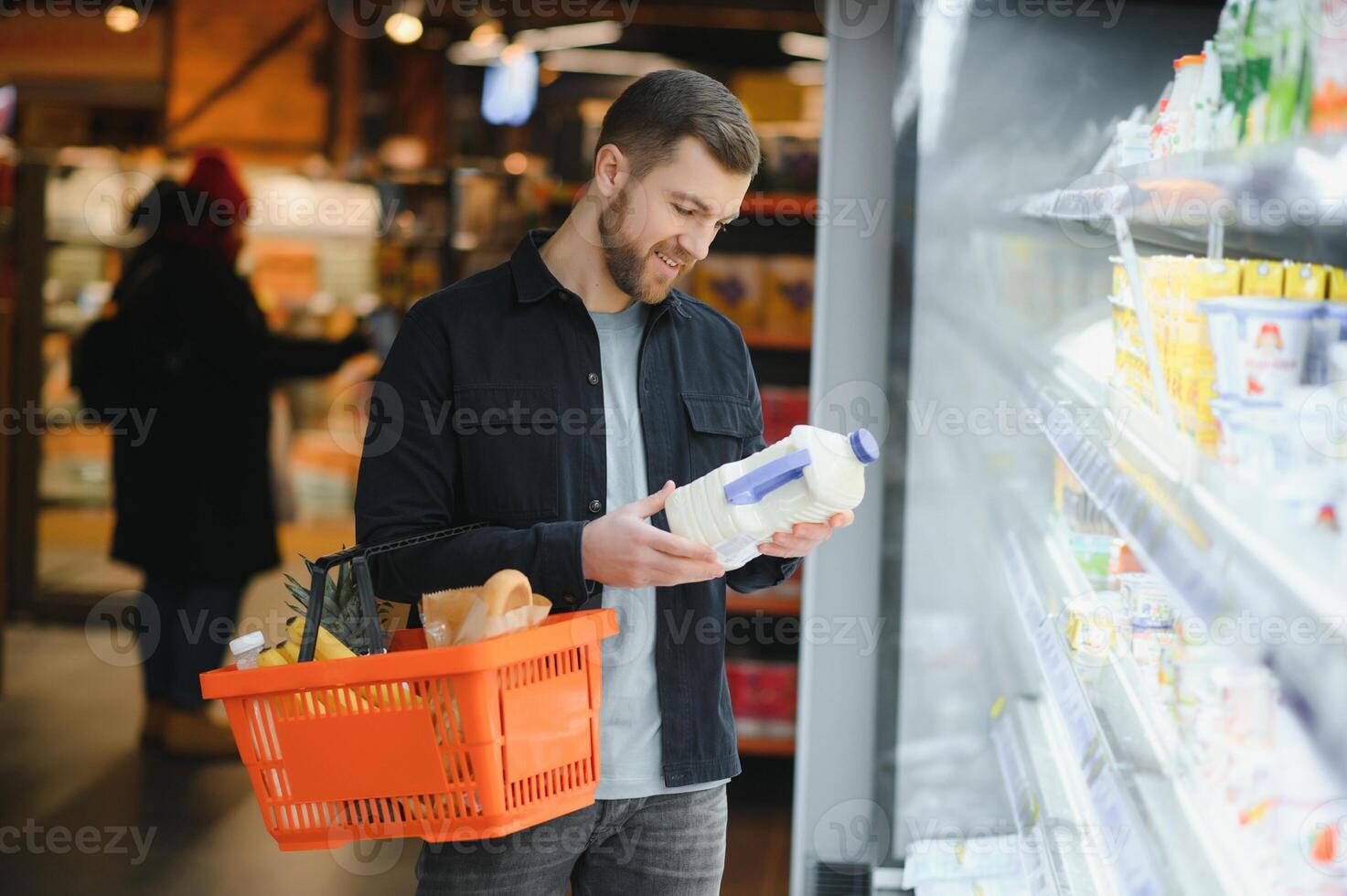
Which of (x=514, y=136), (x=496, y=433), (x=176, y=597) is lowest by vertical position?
(x=176, y=597)

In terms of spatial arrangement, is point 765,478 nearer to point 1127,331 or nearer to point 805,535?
point 805,535

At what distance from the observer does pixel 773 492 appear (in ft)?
5.32

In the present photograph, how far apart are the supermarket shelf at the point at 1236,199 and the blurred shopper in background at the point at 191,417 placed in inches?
119

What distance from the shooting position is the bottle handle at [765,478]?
5.14ft

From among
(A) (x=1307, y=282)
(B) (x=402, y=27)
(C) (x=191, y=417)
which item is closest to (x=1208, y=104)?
(A) (x=1307, y=282)

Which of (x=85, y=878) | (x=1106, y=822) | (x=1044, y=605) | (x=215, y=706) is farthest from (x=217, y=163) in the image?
(x=1106, y=822)

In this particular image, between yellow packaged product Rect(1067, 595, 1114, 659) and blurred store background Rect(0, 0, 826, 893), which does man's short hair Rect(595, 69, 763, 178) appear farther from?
blurred store background Rect(0, 0, 826, 893)

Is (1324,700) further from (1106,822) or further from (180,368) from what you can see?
(180,368)

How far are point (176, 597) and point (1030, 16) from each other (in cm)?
355

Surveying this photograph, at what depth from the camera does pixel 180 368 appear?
15.1 feet

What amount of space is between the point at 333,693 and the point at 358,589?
17 centimetres

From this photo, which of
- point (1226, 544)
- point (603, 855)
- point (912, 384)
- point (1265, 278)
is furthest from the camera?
point (912, 384)

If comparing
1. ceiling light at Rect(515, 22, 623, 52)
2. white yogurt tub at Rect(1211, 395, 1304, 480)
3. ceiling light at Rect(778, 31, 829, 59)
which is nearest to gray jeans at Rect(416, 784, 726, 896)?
white yogurt tub at Rect(1211, 395, 1304, 480)

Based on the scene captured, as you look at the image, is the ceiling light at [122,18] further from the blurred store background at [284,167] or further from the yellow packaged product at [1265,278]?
the yellow packaged product at [1265,278]
